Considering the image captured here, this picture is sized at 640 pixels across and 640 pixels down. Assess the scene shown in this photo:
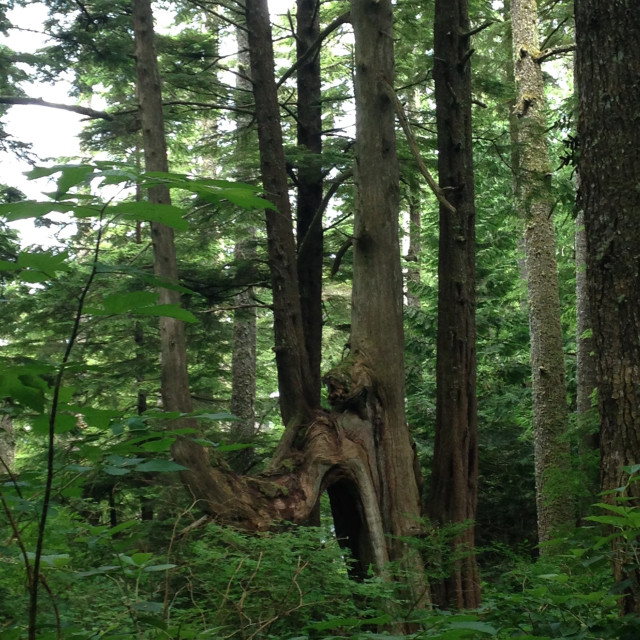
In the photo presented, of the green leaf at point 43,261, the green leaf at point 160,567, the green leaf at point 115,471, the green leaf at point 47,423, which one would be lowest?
the green leaf at point 160,567

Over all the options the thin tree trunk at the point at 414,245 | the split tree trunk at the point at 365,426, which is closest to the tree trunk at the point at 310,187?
the thin tree trunk at the point at 414,245

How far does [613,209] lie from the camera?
4.33 m

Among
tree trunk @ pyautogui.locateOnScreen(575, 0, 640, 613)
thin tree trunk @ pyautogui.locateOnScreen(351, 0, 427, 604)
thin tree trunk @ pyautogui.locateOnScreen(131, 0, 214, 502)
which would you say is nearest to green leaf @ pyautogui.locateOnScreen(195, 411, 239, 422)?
tree trunk @ pyautogui.locateOnScreen(575, 0, 640, 613)

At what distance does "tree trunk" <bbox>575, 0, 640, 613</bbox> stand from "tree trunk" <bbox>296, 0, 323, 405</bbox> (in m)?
5.94

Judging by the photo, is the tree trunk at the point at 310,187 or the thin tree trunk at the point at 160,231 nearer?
the thin tree trunk at the point at 160,231

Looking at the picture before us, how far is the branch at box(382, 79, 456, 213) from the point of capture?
20.2 ft

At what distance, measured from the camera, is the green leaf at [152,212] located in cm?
136

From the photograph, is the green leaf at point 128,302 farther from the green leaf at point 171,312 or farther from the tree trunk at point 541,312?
the tree trunk at point 541,312

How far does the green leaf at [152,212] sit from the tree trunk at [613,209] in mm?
3527

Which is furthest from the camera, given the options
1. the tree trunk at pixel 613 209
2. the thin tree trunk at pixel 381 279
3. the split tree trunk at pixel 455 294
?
the split tree trunk at pixel 455 294

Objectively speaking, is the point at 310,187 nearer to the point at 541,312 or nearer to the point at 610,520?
the point at 541,312

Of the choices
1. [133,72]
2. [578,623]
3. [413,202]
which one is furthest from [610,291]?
[133,72]

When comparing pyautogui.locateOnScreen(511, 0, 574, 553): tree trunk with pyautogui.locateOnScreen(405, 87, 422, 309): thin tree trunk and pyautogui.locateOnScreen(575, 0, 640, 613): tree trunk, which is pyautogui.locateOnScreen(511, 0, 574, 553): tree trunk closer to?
pyautogui.locateOnScreen(405, 87, 422, 309): thin tree trunk

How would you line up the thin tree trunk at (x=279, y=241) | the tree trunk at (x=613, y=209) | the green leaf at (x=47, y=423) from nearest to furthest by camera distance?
the green leaf at (x=47, y=423) → the tree trunk at (x=613, y=209) → the thin tree trunk at (x=279, y=241)
